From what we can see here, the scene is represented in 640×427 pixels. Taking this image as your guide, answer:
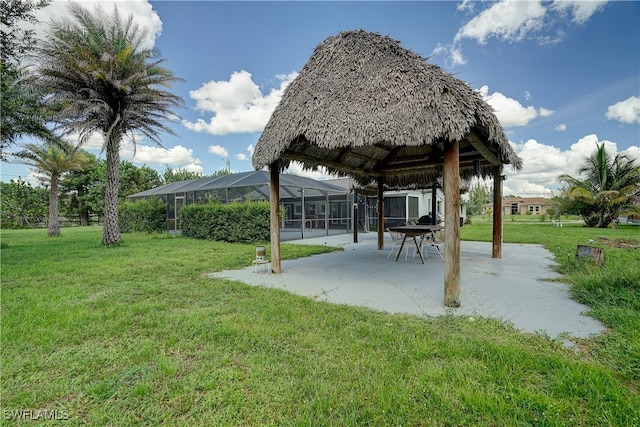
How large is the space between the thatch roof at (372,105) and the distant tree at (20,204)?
28.6 meters

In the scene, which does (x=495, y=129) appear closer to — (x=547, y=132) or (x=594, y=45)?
(x=594, y=45)

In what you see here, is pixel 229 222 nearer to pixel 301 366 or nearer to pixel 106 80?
pixel 106 80

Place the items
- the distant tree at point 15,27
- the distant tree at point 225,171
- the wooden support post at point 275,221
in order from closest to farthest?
the wooden support post at point 275,221 < the distant tree at point 15,27 < the distant tree at point 225,171

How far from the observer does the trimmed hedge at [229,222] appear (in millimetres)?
11305

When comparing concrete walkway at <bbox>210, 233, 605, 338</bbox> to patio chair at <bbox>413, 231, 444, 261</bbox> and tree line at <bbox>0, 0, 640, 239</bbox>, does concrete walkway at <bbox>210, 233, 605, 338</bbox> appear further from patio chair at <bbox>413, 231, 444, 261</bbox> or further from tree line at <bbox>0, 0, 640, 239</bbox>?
tree line at <bbox>0, 0, 640, 239</bbox>

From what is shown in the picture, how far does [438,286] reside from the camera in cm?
488

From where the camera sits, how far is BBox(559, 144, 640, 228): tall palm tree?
18438 millimetres

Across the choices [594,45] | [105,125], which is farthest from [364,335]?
[594,45]

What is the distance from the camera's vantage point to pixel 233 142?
103 feet

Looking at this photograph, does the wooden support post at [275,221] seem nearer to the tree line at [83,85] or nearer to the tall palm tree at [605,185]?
the tree line at [83,85]

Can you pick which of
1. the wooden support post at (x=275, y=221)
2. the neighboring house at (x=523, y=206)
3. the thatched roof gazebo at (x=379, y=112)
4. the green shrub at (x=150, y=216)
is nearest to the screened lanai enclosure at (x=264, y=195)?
the green shrub at (x=150, y=216)

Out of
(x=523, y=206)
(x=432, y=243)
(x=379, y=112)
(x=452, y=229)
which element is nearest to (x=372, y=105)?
A: (x=379, y=112)

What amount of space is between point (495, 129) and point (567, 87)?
35.2 ft

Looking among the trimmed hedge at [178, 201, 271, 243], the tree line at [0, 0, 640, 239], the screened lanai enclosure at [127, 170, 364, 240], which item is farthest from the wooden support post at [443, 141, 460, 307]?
the tree line at [0, 0, 640, 239]
